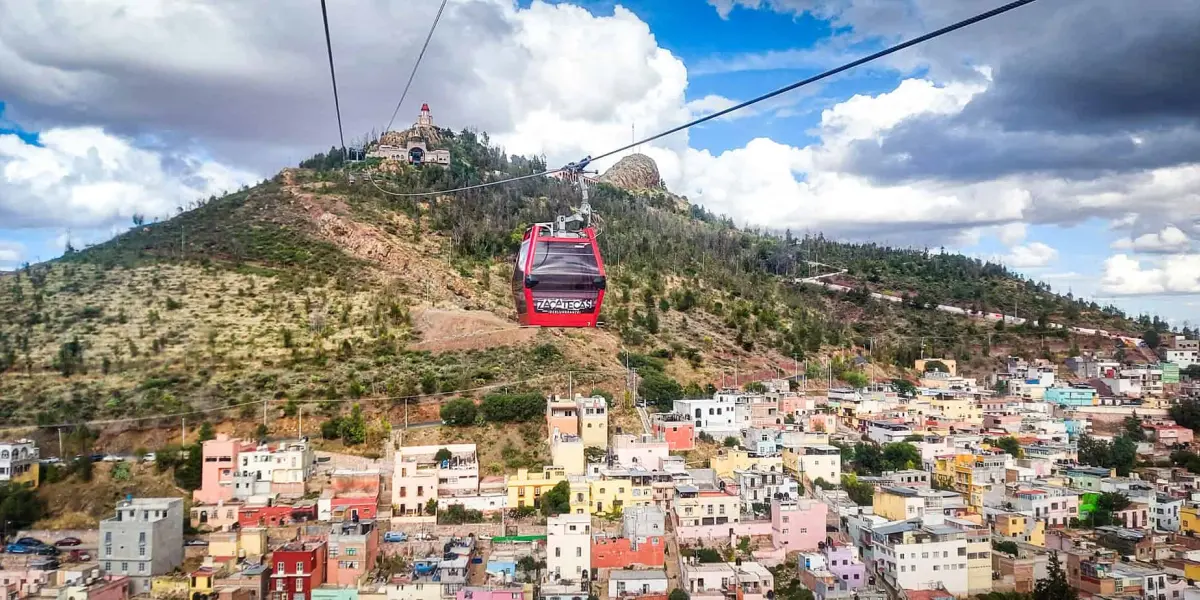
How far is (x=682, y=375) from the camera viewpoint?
25281 mm

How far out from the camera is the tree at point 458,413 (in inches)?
757

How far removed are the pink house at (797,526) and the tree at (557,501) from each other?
3519mm

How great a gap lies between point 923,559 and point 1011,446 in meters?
8.96

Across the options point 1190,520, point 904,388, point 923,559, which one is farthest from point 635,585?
point 904,388

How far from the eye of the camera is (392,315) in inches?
1000

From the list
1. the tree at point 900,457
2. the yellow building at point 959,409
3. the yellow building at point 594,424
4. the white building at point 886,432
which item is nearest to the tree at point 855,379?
the yellow building at point 959,409

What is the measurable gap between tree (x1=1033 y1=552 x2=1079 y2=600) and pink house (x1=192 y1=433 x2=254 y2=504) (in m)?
13.5

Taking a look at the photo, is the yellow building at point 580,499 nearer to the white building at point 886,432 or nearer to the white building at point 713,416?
the white building at point 713,416

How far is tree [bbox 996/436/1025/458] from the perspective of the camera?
21422mm

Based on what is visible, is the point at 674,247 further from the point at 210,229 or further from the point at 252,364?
the point at 252,364

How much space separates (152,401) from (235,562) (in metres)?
6.33

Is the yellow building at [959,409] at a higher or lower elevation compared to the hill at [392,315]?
lower

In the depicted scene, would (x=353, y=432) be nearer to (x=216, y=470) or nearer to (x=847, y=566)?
(x=216, y=470)

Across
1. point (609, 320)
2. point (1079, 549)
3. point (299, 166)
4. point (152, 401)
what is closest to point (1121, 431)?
point (1079, 549)
